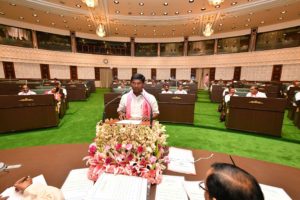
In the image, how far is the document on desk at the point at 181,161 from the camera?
4.23ft

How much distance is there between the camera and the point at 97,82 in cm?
1814

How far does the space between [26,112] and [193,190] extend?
195 inches

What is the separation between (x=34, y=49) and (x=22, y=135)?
42.4 feet

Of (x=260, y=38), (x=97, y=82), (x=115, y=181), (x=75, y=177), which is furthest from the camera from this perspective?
(x=97, y=82)

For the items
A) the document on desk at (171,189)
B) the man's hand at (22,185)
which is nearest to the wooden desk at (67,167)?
the document on desk at (171,189)

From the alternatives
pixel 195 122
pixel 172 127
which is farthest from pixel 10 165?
pixel 195 122

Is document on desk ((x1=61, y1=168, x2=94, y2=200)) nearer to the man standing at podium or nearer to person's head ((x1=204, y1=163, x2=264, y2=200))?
person's head ((x1=204, y1=163, x2=264, y2=200))

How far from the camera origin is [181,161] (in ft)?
4.64

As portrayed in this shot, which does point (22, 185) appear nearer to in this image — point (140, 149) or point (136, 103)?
point (140, 149)

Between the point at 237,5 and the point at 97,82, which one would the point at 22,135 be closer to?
the point at 237,5

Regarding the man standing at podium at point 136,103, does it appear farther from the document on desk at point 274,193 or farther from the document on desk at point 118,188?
the document on desk at point 274,193

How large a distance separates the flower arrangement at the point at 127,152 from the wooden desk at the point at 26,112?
170 inches

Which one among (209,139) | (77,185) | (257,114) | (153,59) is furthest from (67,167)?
(153,59)

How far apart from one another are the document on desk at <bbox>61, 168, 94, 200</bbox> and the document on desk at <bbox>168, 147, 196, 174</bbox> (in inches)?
25.3
